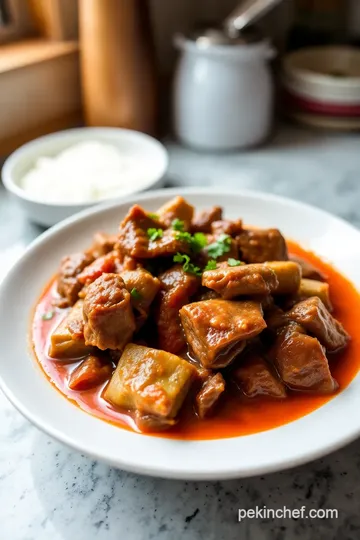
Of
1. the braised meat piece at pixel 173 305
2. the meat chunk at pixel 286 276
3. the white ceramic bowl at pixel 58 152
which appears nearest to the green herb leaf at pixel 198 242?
the braised meat piece at pixel 173 305

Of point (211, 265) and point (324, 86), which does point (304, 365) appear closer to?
point (211, 265)

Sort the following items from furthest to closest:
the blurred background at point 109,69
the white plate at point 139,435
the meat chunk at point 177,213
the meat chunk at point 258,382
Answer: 1. the blurred background at point 109,69
2. the meat chunk at point 177,213
3. the meat chunk at point 258,382
4. the white plate at point 139,435

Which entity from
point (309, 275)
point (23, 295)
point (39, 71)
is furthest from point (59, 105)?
point (309, 275)

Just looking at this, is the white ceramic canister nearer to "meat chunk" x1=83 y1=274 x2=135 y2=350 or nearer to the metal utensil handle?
the metal utensil handle

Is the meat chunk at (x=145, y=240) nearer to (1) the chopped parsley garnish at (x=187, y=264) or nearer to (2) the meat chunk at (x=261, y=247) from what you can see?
(1) the chopped parsley garnish at (x=187, y=264)

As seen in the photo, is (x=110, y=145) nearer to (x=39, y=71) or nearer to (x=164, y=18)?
(x=39, y=71)

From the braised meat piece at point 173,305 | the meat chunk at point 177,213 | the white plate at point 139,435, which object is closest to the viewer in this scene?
the white plate at point 139,435

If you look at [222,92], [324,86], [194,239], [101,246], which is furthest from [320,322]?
[324,86]

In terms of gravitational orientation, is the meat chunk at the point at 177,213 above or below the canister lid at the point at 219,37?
below
